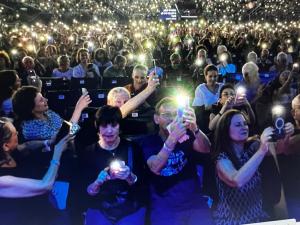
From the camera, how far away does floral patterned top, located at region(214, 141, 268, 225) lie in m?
2.54

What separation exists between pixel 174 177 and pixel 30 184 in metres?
0.77

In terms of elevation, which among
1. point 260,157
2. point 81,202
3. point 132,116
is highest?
point 132,116

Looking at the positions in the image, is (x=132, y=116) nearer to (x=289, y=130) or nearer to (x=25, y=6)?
(x=289, y=130)

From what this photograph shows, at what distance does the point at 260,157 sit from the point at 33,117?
132cm

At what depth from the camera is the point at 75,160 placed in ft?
8.00

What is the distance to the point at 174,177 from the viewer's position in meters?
2.46

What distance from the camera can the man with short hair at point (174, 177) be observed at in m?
2.45

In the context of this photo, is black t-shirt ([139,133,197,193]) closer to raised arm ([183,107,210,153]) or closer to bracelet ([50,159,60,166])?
raised arm ([183,107,210,153])

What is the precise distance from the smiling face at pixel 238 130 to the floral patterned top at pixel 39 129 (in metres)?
1.02

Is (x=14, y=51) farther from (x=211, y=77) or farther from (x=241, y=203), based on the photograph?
(x=241, y=203)

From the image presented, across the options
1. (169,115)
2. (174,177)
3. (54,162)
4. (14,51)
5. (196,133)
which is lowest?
(174,177)

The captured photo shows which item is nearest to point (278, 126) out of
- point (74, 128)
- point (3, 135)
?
point (74, 128)

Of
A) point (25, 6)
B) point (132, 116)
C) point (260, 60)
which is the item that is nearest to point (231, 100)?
point (132, 116)

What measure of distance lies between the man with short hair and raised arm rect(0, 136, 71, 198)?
0.47 m
